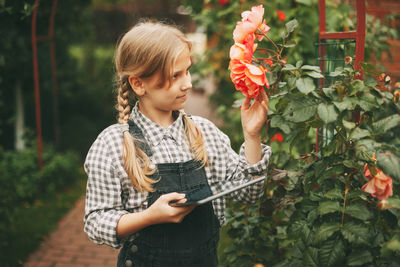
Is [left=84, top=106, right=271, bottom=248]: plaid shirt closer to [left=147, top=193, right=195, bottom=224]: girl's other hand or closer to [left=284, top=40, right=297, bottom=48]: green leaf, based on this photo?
[left=147, top=193, right=195, bottom=224]: girl's other hand

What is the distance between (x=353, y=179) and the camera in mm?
1761

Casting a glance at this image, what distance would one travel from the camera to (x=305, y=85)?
62.5 inches

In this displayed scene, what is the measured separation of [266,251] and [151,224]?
0.97 meters

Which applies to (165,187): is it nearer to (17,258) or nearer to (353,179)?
(353,179)

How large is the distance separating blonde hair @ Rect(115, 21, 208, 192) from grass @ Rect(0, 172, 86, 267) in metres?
2.40

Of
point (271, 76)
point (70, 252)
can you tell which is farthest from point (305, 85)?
point (70, 252)

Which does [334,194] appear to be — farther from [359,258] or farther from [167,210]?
[167,210]

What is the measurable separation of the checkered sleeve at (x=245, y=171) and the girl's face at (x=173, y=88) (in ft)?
1.08

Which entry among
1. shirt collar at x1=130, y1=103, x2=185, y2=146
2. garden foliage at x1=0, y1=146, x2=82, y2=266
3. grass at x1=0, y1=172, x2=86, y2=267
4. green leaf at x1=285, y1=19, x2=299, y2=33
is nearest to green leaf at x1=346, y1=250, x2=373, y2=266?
shirt collar at x1=130, y1=103, x2=185, y2=146

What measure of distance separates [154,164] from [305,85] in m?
0.67

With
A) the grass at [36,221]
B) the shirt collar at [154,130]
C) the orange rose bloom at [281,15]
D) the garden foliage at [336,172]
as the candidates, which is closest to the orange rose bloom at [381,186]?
the garden foliage at [336,172]

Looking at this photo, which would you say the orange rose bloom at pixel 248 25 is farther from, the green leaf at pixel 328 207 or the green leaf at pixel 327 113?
the green leaf at pixel 328 207

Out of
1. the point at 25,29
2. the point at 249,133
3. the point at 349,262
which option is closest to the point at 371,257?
the point at 349,262

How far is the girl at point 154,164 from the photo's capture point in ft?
5.34
